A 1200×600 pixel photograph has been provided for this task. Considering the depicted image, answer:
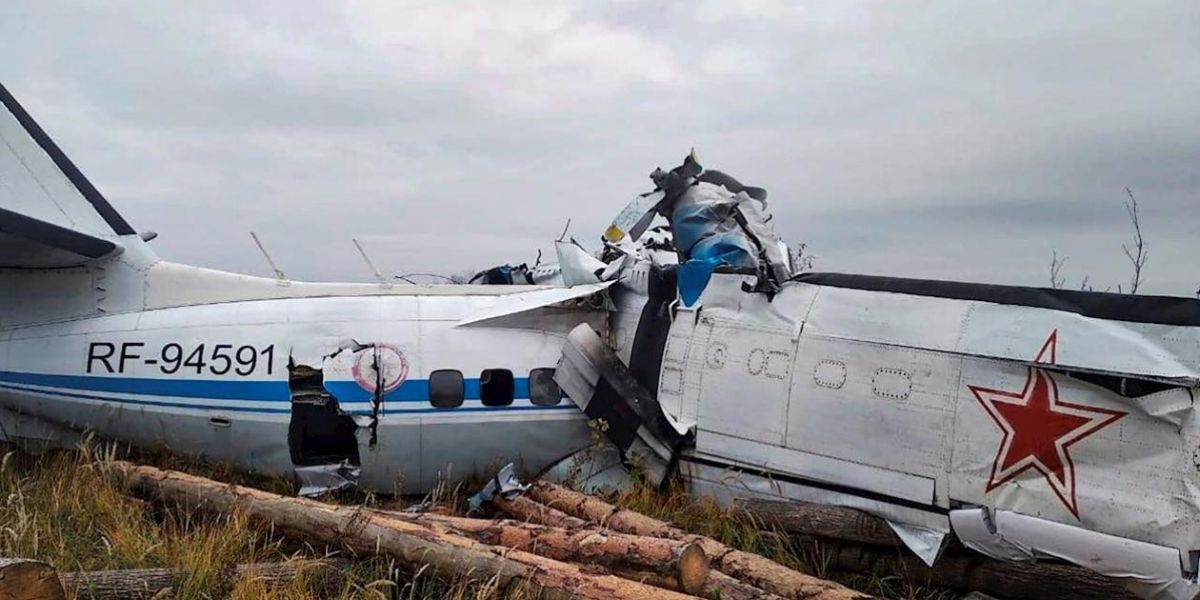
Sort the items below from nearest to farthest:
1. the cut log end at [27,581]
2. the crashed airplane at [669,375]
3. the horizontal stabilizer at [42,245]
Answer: the cut log end at [27,581] < the crashed airplane at [669,375] < the horizontal stabilizer at [42,245]

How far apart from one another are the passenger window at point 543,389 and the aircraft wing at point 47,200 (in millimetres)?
4670

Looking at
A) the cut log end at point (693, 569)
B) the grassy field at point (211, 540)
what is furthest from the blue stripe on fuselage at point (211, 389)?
the cut log end at point (693, 569)

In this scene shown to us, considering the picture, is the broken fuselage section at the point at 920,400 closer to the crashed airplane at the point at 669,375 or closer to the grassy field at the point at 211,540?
the crashed airplane at the point at 669,375

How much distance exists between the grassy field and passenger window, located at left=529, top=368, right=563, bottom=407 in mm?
1194

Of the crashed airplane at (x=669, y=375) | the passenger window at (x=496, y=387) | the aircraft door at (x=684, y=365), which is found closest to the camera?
the crashed airplane at (x=669, y=375)

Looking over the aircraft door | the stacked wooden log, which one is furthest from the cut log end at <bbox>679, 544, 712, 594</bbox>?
the aircraft door

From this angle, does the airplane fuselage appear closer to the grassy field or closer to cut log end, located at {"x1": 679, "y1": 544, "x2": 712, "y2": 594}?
the grassy field

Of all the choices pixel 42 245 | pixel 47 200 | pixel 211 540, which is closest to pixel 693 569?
pixel 211 540

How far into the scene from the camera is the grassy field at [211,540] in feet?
18.3

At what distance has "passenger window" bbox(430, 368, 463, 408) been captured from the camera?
827cm

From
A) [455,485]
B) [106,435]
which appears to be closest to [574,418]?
[455,485]

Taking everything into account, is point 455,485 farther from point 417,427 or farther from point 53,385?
point 53,385

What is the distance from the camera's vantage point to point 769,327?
24.2ft

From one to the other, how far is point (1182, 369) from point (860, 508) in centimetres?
230
